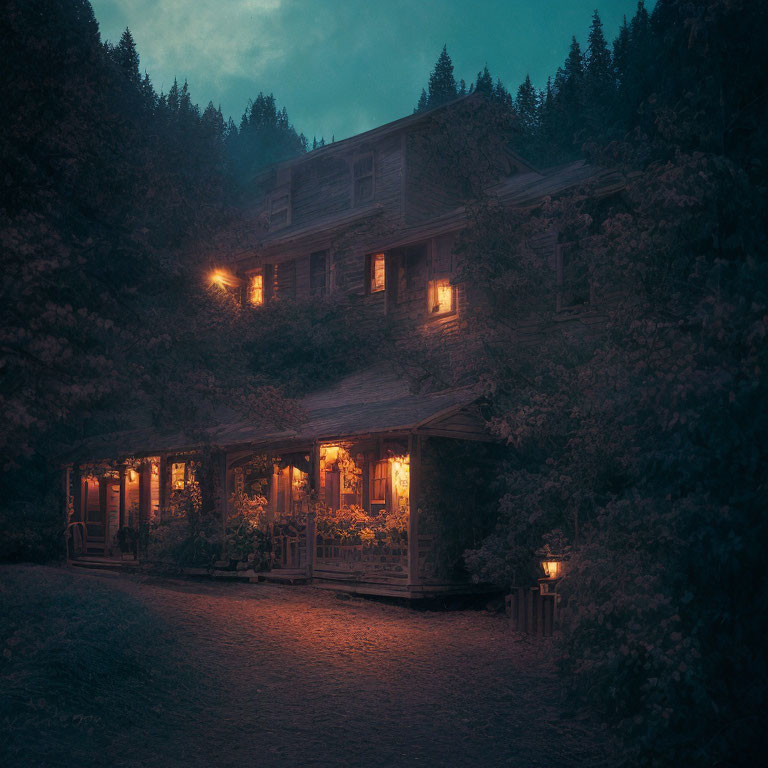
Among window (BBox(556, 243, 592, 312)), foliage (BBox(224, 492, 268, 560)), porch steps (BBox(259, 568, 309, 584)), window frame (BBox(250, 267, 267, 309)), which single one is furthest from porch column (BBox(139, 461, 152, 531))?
window (BBox(556, 243, 592, 312))

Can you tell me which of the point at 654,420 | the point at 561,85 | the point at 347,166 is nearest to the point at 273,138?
the point at 561,85

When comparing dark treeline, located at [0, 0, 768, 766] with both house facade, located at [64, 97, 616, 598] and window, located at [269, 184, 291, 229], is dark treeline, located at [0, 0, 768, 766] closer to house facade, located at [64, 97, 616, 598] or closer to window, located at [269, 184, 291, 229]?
house facade, located at [64, 97, 616, 598]

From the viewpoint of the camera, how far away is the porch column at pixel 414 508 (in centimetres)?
1466

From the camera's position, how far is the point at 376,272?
2395cm

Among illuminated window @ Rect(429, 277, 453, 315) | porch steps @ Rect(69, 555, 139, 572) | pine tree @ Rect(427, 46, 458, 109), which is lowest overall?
porch steps @ Rect(69, 555, 139, 572)

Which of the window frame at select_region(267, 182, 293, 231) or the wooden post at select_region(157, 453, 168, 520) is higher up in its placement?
the window frame at select_region(267, 182, 293, 231)

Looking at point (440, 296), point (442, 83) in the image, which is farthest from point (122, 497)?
point (442, 83)

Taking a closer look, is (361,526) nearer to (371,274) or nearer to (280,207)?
(371,274)

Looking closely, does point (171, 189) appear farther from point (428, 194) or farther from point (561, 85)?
point (561, 85)

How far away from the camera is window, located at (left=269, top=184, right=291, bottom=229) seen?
95.9ft

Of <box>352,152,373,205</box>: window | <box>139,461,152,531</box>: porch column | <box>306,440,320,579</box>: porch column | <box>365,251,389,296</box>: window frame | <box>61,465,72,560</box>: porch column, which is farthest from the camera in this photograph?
<box>352,152,373,205</box>: window

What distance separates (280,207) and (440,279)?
10875 millimetres

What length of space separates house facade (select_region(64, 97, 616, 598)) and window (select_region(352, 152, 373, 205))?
6cm

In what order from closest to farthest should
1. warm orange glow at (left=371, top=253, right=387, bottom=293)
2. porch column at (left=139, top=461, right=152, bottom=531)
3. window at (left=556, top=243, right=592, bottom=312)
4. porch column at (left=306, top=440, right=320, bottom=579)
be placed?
window at (left=556, top=243, right=592, bottom=312) < porch column at (left=306, top=440, right=320, bottom=579) < porch column at (left=139, top=461, right=152, bottom=531) < warm orange glow at (left=371, top=253, right=387, bottom=293)
